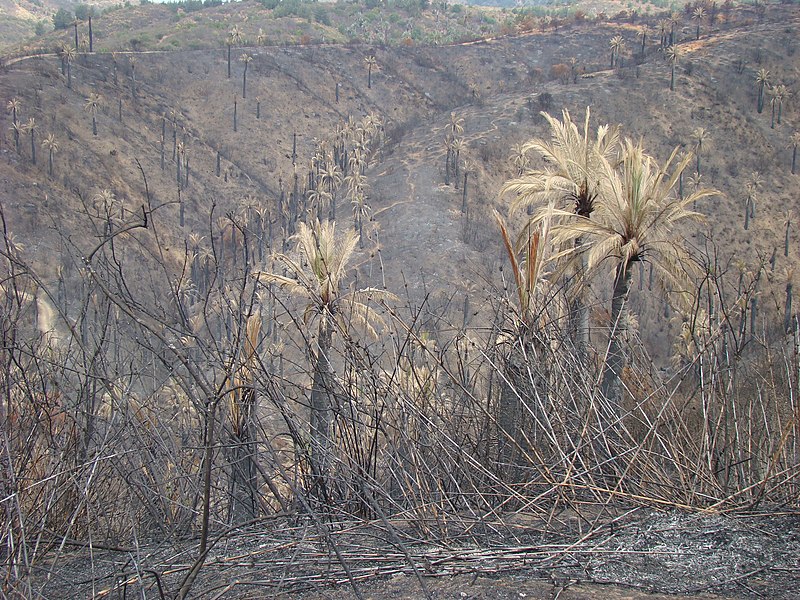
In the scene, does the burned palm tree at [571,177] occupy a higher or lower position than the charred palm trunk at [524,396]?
higher

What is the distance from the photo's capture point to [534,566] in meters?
2.55

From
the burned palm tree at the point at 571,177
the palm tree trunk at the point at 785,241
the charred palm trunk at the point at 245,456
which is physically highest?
the burned palm tree at the point at 571,177

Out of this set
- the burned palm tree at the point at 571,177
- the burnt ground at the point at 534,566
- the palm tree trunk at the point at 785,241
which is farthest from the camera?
the palm tree trunk at the point at 785,241

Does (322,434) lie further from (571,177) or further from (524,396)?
(571,177)

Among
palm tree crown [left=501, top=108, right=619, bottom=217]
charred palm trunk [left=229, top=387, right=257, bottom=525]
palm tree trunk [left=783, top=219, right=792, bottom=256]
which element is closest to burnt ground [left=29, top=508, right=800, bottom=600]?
charred palm trunk [left=229, top=387, right=257, bottom=525]

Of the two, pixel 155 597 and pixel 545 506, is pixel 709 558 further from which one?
pixel 155 597

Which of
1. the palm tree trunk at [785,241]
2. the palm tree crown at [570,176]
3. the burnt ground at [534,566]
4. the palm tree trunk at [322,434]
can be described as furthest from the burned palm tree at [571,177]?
the palm tree trunk at [785,241]

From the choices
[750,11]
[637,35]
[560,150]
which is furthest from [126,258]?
[750,11]

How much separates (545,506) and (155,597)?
1.98 m

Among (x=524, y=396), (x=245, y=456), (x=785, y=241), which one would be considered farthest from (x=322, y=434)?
(x=785, y=241)

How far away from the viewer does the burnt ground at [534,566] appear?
2498mm

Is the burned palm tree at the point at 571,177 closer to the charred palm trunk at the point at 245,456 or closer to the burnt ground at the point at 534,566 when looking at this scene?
the charred palm trunk at the point at 245,456

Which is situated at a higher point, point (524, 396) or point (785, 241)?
point (524, 396)

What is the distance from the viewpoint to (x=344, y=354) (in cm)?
354
